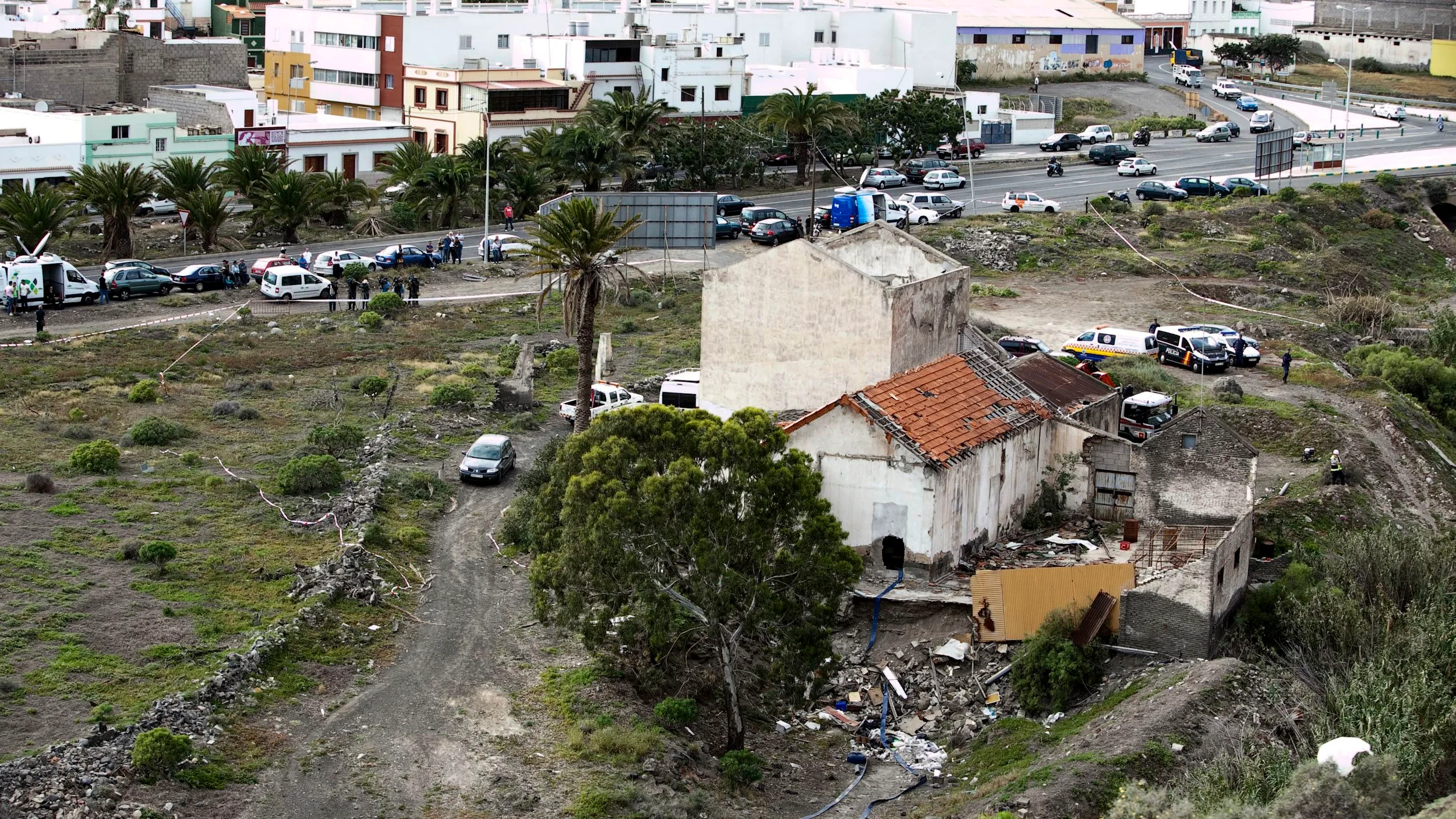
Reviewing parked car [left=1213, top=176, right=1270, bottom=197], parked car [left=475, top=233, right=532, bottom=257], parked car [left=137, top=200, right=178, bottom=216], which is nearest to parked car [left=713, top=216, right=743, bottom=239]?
parked car [left=475, top=233, right=532, bottom=257]

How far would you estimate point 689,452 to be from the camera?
34.3 meters

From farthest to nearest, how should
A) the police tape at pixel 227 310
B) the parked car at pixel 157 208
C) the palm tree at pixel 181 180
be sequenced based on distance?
the parked car at pixel 157 208
the palm tree at pixel 181 180
the police tape at pixel 227 310

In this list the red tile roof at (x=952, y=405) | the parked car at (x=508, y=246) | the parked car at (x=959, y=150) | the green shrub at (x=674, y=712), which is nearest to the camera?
the green shrub at (x=674, y=712)

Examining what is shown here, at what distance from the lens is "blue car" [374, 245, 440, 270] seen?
73875 mm

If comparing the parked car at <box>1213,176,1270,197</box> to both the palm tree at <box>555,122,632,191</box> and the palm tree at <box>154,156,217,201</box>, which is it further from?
the palm tree at <box>154,156,217,201</box>

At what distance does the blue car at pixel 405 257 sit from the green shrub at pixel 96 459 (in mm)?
28166

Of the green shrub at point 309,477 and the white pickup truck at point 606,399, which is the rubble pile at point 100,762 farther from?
the white pickup truck at point 606,399

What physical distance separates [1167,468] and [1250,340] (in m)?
21.7

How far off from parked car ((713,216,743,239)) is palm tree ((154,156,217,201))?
2137 cm

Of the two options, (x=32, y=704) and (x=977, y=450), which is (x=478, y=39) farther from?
(x=32, y=704)

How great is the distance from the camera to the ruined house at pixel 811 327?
142 ft

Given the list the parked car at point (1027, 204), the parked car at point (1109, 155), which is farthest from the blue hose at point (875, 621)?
the parked car at point (1109, 155)

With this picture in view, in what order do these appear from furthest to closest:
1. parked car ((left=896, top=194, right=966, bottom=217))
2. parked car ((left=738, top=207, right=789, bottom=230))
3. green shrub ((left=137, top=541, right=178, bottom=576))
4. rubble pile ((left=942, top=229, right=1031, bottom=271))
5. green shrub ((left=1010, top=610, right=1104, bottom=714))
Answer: parked car ((left=896, top=194, right=966, bottom=217)) → parked car ((left=738, top=207, right=789, bottom=230)) → rubble pile ((left=942, top=229, right=1031, bottom=271)) → green shrub ((left=137, top=541, right=178, bottom=576)) → green shrub ((left=1010, top=610, right=1104, bottom=714))

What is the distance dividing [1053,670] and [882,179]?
58318mm
